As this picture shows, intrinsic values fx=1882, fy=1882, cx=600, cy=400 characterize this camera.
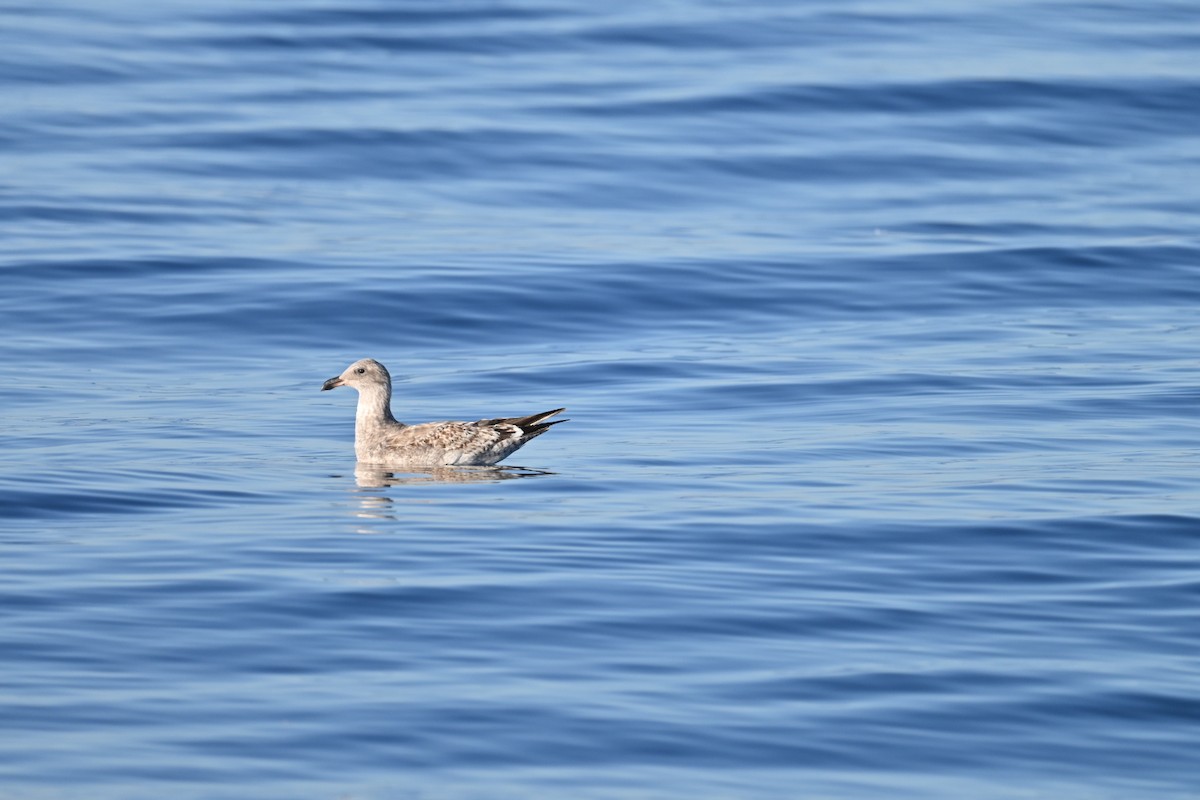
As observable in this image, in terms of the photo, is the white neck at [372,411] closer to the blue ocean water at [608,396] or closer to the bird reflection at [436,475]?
the blue ocean water at [608,396]

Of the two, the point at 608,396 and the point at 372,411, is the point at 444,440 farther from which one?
the point at 608,396

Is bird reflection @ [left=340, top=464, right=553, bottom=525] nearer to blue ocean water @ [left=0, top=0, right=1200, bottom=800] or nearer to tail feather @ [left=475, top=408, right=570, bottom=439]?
blue ocean water @ [left=0, top=0, right=1200, bottom=800]

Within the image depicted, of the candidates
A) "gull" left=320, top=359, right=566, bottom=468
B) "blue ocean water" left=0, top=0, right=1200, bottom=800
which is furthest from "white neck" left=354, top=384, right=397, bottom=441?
"blue ocean water" left=0, top=0, right=1200, bottom=800

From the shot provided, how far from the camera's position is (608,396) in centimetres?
1783

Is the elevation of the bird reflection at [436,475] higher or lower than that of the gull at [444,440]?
lower

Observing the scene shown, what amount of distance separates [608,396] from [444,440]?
297 centimetres

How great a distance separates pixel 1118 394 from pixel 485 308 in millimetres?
7487

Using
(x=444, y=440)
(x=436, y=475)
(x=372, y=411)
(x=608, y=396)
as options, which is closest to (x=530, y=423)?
(x=444, y=440)

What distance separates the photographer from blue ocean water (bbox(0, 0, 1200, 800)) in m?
8.51

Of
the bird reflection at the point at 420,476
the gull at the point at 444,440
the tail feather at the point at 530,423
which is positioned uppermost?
the tail feather at the point at 530,423

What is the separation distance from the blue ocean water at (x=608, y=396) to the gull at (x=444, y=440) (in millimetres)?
308

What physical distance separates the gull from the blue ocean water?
0.31 meters

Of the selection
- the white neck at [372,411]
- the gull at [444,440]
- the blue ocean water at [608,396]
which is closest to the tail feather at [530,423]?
the gull at [444,440]

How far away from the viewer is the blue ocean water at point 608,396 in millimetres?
8508
